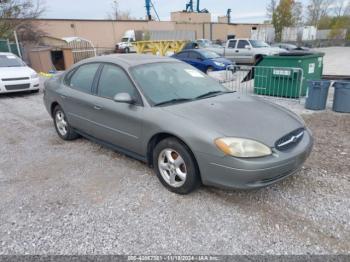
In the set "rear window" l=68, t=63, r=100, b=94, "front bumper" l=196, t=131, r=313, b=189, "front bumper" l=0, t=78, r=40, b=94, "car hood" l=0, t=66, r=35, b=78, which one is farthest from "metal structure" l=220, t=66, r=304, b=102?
"car hood" l=0, t=66, r=35, b=78

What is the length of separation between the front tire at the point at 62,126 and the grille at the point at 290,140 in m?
3.45

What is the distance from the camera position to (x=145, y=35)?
36000mm

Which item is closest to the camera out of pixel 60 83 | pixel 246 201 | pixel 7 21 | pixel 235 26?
pixel 246 201

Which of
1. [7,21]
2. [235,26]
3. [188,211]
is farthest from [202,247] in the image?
[235,26]

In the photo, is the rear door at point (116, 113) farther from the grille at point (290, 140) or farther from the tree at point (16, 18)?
the tree at point (16, 18)

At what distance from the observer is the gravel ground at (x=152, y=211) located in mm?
2365

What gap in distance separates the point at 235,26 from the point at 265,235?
53.2 m

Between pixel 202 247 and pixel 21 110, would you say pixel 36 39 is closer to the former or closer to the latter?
pixel 21 110

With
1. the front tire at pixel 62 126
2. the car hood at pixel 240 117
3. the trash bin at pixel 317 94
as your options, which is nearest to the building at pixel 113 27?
the front tire at pixel 62 126

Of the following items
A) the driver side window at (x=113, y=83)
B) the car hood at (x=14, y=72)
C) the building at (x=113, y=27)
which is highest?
the building at (x=113, y=27)

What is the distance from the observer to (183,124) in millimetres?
2846

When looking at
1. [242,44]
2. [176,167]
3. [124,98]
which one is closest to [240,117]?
[176,167]

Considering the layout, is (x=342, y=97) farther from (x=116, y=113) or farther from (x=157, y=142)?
(x=116, y=113)

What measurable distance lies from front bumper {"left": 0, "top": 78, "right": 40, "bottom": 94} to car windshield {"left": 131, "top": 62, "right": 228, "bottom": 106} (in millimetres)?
7082
